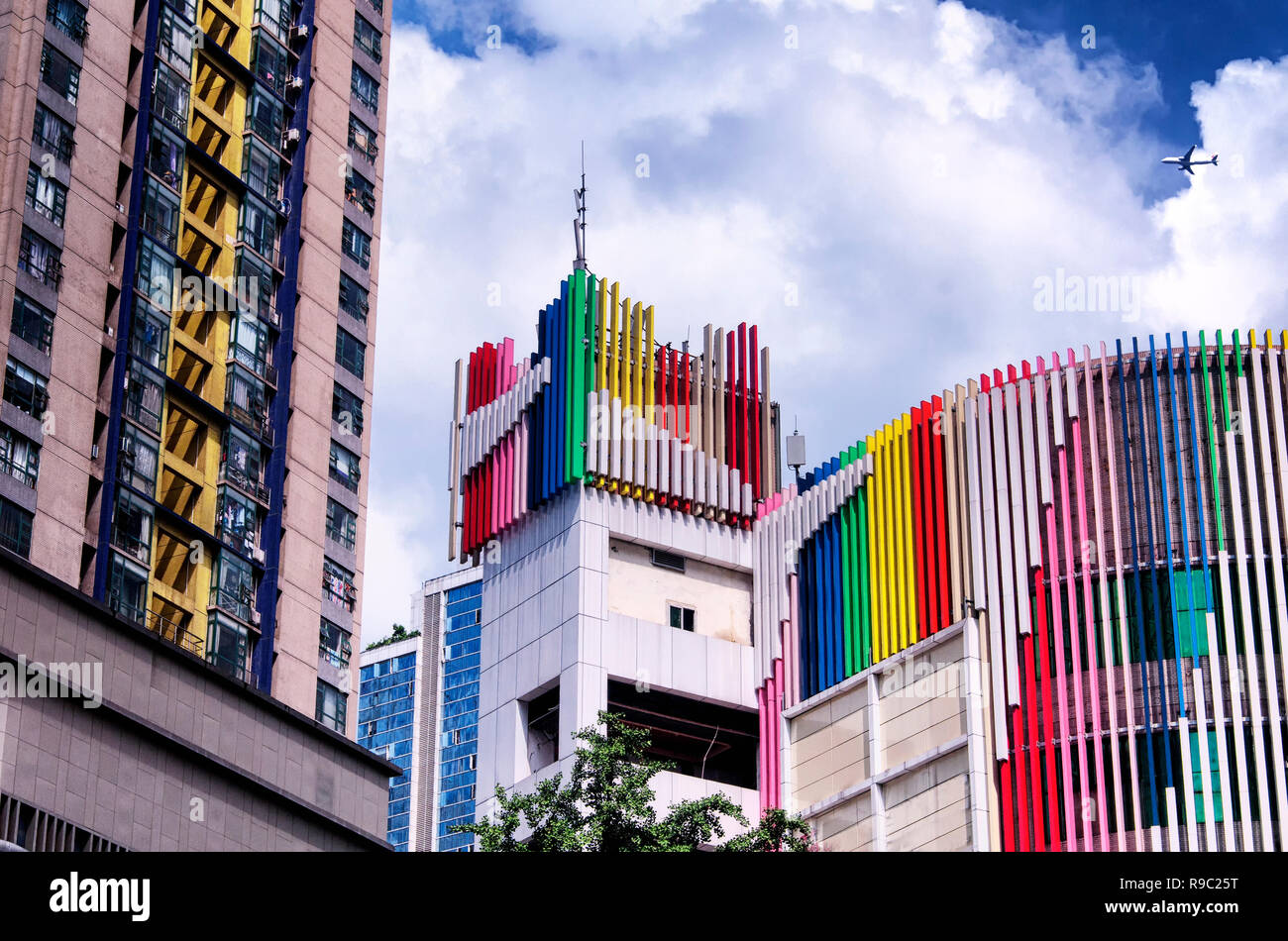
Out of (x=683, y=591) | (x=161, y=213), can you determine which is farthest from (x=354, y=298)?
(x=683, y=591)

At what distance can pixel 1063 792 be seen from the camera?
59.3 m

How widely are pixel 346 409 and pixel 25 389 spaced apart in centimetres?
2059

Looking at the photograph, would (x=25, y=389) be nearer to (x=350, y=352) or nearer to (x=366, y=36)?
(x=350, y=352)

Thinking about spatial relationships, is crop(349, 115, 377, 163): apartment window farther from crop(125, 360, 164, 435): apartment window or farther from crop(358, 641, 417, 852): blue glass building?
crop(358, 641, 417, 852): blue glass building

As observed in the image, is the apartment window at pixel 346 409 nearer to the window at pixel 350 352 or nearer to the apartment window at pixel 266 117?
the window at pixel 350 352

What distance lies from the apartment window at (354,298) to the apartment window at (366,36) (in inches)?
487

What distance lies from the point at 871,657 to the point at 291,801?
20.5 m

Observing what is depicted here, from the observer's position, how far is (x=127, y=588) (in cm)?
6988

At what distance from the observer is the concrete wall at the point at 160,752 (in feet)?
181

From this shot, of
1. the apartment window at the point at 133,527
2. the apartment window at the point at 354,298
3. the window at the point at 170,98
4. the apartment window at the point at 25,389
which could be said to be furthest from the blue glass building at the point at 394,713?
the apartment window at the point at 25,389
